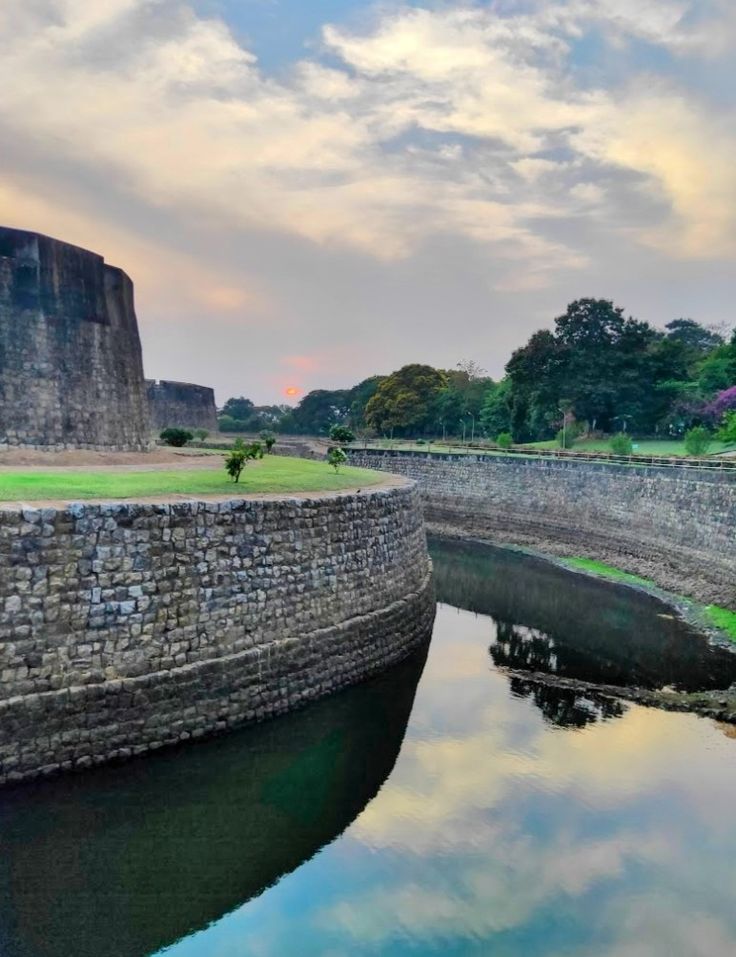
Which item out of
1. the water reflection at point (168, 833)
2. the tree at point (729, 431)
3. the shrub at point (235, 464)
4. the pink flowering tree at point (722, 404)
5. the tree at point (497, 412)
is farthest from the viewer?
the tree at point (497, 412)

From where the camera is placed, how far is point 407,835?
9828mm

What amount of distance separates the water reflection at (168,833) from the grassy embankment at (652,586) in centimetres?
1078

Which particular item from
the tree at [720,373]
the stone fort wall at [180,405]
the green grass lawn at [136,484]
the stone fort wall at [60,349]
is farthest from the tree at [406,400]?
the green grass lawn at [136,484]

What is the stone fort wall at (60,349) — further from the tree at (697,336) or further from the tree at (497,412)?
the tree at (697,336)

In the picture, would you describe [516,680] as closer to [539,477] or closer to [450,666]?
[450,666]

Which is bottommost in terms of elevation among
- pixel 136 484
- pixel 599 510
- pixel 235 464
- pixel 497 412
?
pixel 599 510

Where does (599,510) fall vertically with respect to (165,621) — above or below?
below

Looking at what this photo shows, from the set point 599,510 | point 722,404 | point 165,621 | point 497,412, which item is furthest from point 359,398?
point 165,621

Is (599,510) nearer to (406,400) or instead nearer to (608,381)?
(608,381)

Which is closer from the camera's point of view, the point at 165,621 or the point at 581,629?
the point at 165,621

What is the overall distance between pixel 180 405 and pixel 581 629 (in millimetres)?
44770

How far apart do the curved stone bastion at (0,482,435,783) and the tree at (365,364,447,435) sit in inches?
2396

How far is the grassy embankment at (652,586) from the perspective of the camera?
18859mm

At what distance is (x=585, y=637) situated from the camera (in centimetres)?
1919
